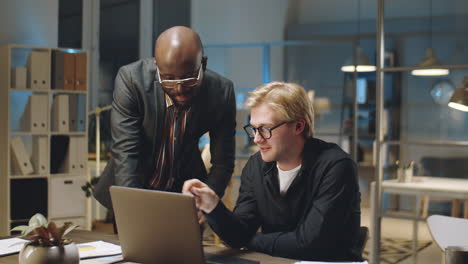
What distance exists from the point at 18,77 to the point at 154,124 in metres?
2.96

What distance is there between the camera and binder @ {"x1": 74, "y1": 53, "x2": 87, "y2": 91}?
16.9 feet

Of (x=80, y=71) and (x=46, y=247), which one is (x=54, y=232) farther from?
(x=80, y=71)

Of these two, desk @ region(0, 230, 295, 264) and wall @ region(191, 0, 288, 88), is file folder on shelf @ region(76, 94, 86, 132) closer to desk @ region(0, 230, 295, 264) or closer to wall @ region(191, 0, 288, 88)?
wall @ region(191, 0, 288, 88)

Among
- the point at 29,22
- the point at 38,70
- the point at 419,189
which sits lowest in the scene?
the point at 419,189

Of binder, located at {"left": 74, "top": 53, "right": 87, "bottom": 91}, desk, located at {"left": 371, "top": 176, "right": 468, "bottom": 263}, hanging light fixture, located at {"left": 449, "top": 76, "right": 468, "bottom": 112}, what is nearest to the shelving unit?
desk, located at {"left": 371, "top": 176, "right": 468, "bottom": 263}

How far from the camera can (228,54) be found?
5.96m

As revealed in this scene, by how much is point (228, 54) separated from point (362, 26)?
4.39ft

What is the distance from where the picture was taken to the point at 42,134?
16.4 ft

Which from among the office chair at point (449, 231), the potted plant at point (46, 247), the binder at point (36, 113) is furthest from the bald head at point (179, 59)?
the binder at point (36, 113)

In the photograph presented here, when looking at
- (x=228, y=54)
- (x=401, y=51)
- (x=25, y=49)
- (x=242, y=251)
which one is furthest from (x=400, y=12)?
(x=242, y=251)

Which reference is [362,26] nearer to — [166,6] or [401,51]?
[401,51]

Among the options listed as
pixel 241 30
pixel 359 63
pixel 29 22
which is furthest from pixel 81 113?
pixel 359 63

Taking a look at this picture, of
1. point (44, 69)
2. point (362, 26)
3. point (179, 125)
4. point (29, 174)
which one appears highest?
point (362, 26)

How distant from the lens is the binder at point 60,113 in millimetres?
5090
